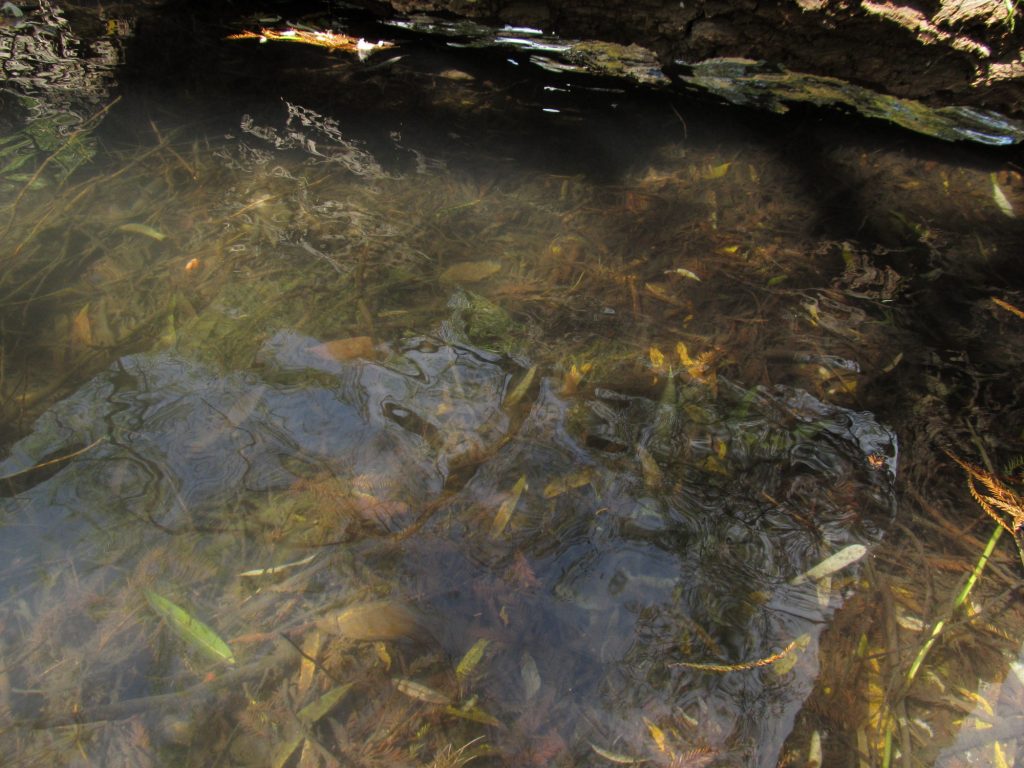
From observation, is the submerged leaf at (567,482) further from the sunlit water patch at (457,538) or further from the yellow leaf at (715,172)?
the yellow leaf at (715,172)

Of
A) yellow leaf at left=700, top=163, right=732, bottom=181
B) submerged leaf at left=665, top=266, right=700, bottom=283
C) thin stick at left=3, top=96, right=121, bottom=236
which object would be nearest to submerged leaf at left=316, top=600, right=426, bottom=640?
submerged leaf at left=665, top=266, right=700, bottom=283

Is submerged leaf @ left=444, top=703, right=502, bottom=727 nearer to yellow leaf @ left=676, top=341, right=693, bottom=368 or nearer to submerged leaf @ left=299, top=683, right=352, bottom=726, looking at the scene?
submerged leaf @ left=299, top=683, right=352, bottom=726

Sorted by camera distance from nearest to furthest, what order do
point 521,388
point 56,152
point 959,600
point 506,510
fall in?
point 959,600 < point 506,510 < point 521,388 < point 56,152

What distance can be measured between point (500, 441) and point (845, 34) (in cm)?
233

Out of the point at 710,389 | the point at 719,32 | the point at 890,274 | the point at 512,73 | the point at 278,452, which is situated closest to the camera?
the point at 278,452

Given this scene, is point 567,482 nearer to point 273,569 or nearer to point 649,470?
point 649,470

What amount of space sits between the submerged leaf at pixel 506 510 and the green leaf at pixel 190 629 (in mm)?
704

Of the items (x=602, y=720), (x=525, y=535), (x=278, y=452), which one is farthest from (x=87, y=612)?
(x=602, y=720)

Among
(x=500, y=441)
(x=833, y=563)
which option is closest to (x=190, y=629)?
(x=500, y=441)

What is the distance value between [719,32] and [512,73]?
98 centimetres

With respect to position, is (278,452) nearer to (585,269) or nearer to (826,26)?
(585,269)

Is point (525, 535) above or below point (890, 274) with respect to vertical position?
below

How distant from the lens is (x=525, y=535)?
1732mm

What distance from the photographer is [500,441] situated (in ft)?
6.32
